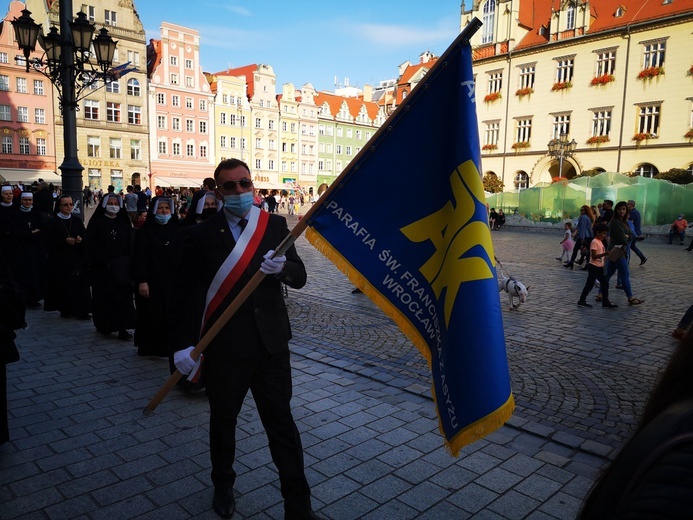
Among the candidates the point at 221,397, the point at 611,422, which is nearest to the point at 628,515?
the point at 221,397

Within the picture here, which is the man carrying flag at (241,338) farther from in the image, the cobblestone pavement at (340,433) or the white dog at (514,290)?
the white dog at (514,290)

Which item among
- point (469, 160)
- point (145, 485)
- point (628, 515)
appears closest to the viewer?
point (628, 515)

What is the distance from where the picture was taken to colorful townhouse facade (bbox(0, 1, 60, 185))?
48656 millimetres

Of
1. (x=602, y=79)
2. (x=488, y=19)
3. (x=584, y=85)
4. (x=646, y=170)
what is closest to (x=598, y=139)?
(x=646, y=170)

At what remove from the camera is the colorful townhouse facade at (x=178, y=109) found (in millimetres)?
57219

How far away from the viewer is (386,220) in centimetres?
287

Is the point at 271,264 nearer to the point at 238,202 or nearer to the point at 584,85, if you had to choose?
the point at 238,202

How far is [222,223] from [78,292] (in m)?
6.56

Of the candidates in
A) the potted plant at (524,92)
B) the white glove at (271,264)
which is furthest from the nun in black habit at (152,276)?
the potted plant at (524,92)

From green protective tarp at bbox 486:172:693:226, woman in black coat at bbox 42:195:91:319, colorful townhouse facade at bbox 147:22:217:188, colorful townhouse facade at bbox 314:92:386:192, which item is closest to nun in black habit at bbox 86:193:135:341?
woman in black coat at bbox 42:195:91:319

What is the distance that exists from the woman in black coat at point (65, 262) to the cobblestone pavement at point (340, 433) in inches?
24.7

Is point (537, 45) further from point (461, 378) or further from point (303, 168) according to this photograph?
point (461, 378)

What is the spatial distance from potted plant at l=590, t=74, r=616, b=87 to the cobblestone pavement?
131ft

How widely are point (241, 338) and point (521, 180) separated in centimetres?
4800
